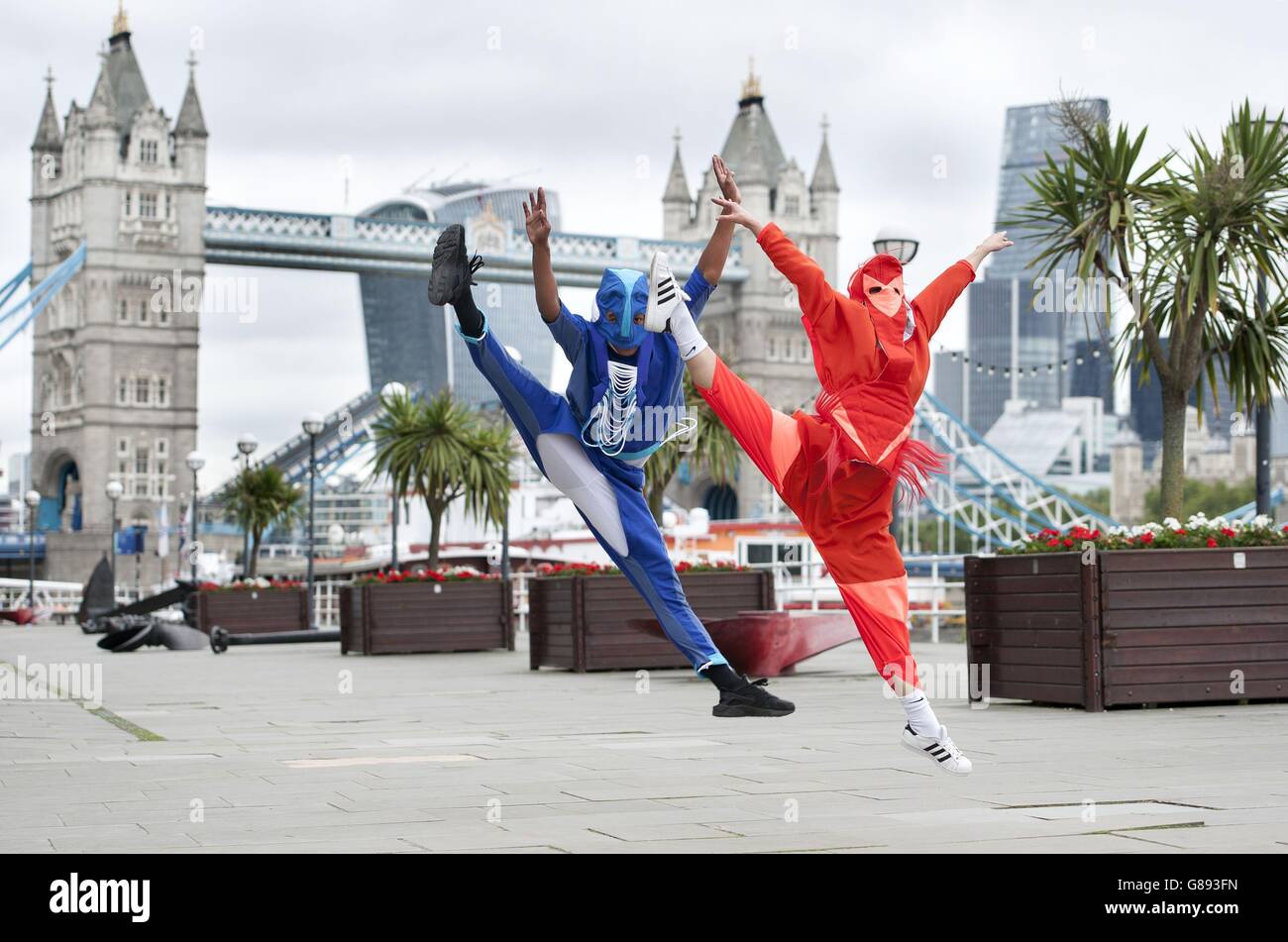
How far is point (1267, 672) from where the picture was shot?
991cm

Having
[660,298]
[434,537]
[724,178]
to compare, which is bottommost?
[434,537]

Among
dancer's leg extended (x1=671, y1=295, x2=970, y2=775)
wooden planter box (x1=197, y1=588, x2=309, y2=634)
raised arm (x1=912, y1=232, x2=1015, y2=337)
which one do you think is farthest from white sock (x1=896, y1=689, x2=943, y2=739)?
wooden planter box (x1=197, y1=588, x2=309, y2=634)

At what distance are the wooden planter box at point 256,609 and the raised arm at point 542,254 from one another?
72.4ft

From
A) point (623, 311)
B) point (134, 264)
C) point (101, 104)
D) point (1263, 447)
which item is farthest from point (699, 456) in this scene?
point (101, 104)

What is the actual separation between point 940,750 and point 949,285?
1836 millimetres

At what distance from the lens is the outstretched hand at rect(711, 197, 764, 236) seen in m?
6.21

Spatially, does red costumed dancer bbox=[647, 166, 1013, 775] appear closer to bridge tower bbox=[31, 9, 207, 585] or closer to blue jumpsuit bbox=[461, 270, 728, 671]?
blue jumpsuit bbox=[461, 270, 728, 671]

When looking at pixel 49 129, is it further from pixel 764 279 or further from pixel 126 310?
pixel 764 279

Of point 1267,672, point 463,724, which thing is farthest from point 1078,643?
point 463,724

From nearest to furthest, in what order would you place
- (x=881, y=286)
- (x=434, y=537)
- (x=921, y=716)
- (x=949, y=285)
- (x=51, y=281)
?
(x=921, y=716)
(x=881, y=286)
(x=949, y=285)
(x=434, y=537)
(x=51, y=281)

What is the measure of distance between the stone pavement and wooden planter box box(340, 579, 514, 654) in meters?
8.16

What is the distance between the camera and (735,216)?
20.8 feet
